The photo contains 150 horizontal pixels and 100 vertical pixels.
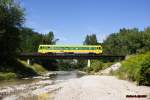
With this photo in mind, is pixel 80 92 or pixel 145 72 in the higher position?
pixel 145 72

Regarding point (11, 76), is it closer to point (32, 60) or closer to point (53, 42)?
point (32, 60)

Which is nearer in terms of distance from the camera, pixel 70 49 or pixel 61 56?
pixel 61 56

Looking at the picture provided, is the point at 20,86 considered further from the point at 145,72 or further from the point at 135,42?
the point at 135,42

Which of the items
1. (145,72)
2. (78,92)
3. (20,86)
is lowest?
(20,86)

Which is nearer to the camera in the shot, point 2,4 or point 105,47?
point 2,4

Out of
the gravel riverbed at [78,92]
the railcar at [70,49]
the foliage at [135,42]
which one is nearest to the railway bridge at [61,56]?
the railcar at [70,49]

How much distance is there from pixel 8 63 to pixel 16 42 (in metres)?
8.40

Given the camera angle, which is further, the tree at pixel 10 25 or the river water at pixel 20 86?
the tree at pixel 10 25

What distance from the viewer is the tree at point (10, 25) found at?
224ft

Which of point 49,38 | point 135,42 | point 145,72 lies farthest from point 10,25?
point 49,38

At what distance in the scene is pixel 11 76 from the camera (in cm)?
6375

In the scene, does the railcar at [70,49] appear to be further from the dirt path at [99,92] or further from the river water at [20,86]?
the dirt path at [99,92]

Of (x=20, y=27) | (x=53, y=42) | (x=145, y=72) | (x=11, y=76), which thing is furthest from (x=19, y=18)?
(x=53, y=42)

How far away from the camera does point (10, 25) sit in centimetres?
6975
